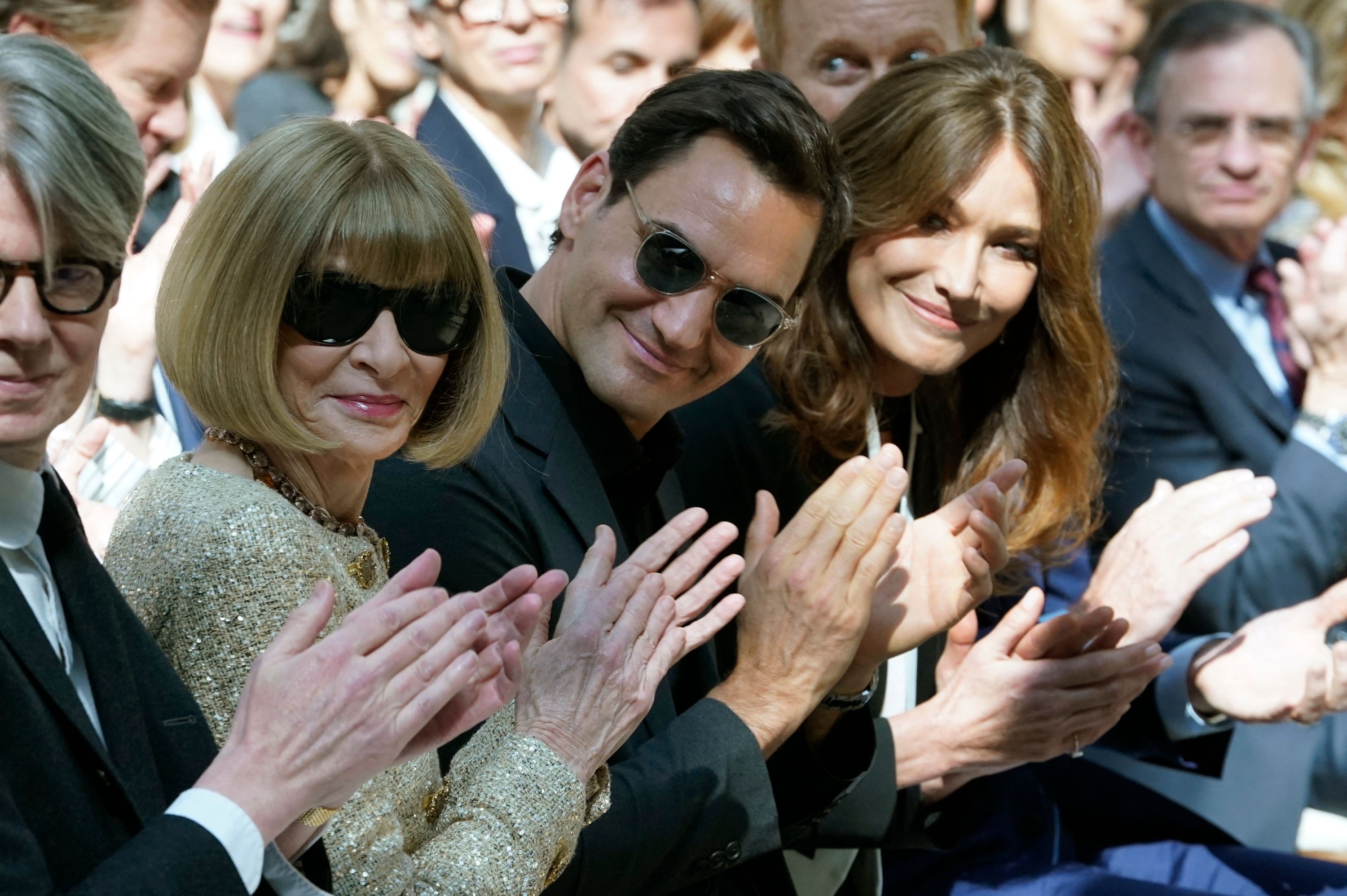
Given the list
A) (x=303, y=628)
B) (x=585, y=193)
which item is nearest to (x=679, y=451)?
(x=585, y=193)

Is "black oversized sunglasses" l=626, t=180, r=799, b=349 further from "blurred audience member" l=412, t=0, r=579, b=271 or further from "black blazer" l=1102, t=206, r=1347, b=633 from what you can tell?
"black blazer" l=1102, t=206, r=1347, b=633

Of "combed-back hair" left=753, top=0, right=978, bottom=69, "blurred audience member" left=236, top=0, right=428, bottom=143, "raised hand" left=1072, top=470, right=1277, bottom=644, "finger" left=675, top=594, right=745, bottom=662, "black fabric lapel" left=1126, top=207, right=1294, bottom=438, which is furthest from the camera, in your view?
"black fabric lapel" left=1126, top=207, right=1294, bottom=438

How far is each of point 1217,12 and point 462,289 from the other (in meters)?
3.55

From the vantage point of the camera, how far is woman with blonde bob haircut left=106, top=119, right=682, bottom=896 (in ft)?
4.79

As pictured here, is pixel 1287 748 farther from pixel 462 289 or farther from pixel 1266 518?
pixel 462 289

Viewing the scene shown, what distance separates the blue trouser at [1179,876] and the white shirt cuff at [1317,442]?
141cm

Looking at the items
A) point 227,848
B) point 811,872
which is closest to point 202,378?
point 227,848

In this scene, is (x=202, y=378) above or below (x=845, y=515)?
above

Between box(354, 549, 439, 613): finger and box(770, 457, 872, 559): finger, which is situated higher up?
box(354, 549, 439, 613): finger

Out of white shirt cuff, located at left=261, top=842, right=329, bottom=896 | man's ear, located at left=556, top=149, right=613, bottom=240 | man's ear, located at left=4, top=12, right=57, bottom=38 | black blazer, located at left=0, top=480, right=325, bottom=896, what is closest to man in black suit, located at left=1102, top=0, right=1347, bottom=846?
man's ear, located at left=556, top=149, right=613, bottom=240

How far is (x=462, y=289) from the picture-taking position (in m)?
1.68

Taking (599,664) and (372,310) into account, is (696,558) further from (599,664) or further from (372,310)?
(372,310)

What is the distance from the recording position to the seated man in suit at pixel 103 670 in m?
1.19

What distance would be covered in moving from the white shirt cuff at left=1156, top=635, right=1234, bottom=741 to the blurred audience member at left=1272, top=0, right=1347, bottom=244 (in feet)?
6.39
